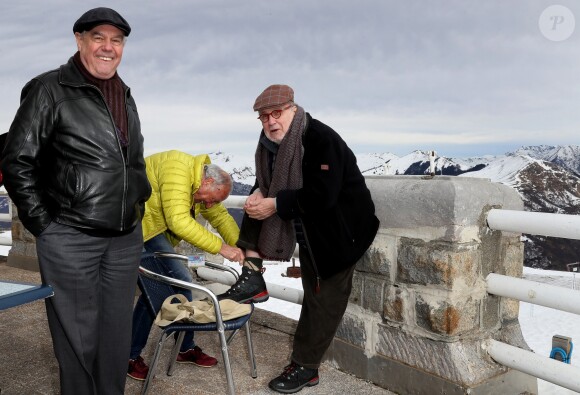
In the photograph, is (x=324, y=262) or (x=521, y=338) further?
(x=521, y=338)

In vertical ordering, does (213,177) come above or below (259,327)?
above

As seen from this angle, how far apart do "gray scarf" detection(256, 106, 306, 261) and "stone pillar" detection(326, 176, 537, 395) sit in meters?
0.51

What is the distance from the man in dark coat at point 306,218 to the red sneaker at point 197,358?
545 millimetres

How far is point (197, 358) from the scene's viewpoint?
3.82 meters

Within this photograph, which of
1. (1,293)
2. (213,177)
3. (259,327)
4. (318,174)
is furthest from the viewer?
A: (259,327)

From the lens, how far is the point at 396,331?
3.39m

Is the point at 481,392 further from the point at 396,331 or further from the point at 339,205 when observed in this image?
the point at 339,205

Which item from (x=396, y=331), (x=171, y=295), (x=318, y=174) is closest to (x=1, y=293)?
(x=171, y=295)

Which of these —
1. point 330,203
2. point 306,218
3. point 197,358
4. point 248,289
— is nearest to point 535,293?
point 330,203

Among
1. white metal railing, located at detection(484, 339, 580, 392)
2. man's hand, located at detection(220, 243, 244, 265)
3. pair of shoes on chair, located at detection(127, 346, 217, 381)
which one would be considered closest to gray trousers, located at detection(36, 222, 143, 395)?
man's hand, located at detection(220, 243, 244, 265)

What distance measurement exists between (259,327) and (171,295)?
1.39 m

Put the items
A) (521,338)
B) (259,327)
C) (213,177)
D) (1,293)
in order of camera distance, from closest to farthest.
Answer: (1,293)
(213,177)
(521,338)
(259,327)

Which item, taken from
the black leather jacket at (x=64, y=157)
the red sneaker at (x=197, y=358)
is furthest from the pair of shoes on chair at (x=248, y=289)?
the black leather jacket at (x=64, y=157)

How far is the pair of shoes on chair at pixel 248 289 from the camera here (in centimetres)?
336
